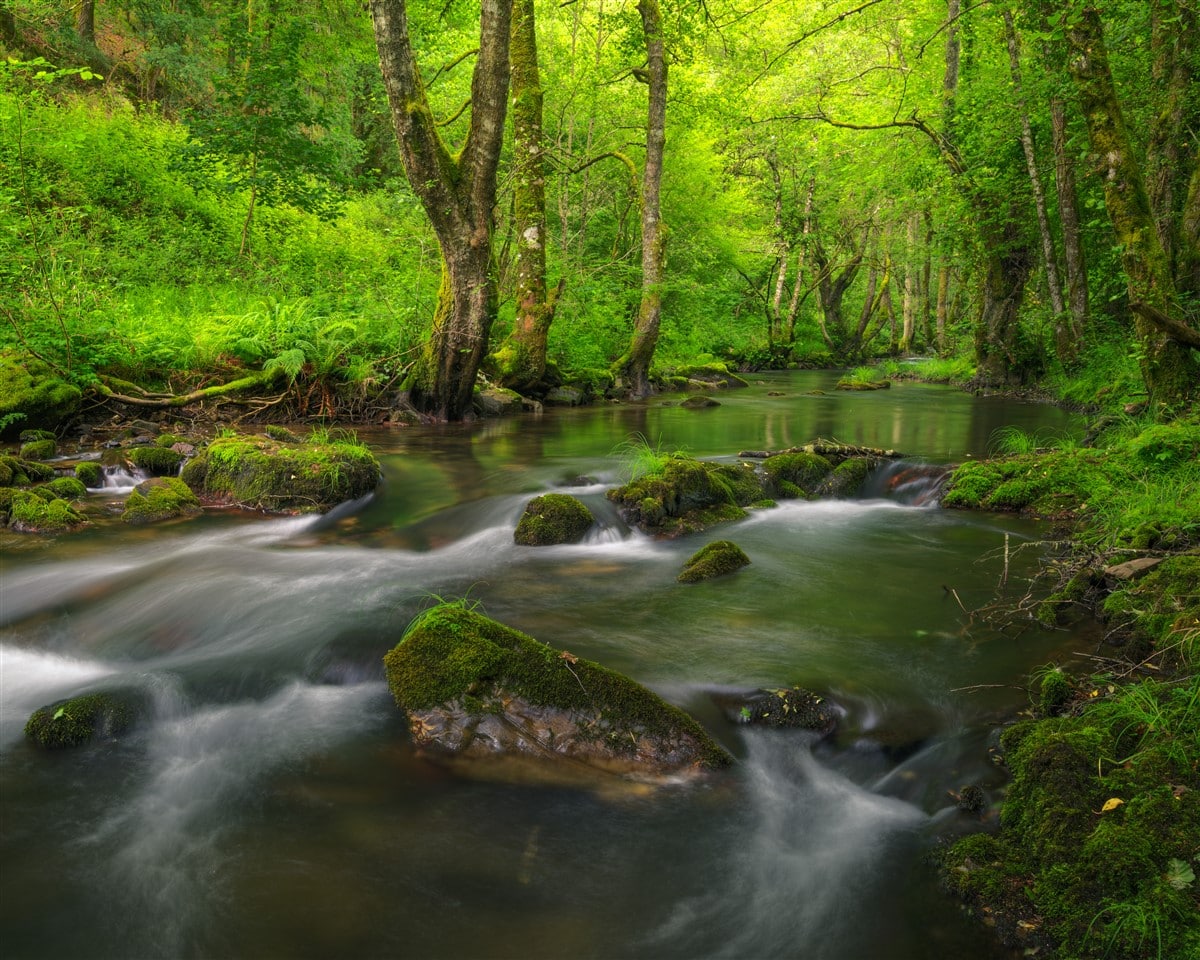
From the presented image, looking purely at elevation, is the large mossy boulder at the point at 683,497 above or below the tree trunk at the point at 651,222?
below

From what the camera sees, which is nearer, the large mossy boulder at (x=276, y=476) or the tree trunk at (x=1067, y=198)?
the large mossy boulder at (x=276, y=476)

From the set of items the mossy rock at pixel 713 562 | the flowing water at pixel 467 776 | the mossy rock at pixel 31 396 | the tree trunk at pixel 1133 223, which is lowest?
the flowing water at pixel 467 776

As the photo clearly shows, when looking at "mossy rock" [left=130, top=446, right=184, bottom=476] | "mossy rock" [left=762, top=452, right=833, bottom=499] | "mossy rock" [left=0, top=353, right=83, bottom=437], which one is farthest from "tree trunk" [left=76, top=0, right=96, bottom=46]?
"mossy rock" [left=762, top=452, right=833, bottom=499]

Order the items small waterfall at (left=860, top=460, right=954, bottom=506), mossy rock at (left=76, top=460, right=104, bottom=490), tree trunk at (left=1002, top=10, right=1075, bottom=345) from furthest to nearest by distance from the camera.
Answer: tree trunk at (left=1002, top=10, right=1075, bottom=345) < small waterfall at (left=860, top=460, right=954, bottom=506) < mossy rock at (left=76, top=460, right=104, bottom=490)

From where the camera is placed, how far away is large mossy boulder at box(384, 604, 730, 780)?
3.72 meters

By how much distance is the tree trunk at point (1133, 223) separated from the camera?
7.25m

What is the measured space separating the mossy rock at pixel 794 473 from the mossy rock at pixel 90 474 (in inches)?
295

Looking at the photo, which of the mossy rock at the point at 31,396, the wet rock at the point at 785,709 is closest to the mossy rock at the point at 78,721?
the wet rock at the point at 785,709

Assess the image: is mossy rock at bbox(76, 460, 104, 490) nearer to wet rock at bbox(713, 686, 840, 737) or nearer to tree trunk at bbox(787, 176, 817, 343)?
wet rock at bbox(713, 686, 840, 737)

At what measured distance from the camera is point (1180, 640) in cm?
375

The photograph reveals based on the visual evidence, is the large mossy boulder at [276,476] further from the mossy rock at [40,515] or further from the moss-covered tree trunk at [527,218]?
the moss-covered tree trunk at [527,218]

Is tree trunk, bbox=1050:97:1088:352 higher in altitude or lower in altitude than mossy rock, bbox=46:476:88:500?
higher

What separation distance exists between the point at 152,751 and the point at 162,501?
4479 mm

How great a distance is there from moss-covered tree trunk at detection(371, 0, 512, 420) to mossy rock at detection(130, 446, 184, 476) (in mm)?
4631
